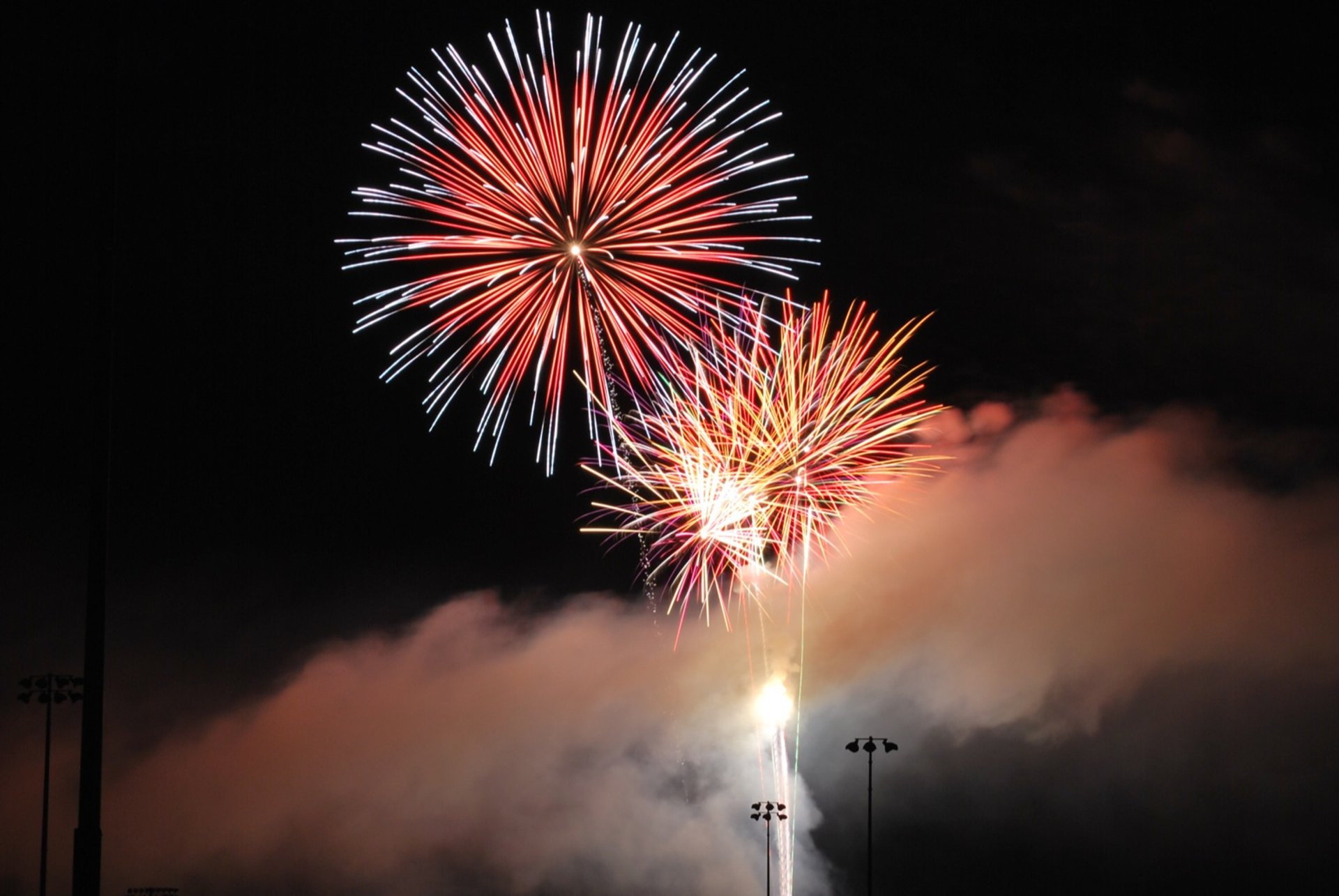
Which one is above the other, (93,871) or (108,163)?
(108,163)

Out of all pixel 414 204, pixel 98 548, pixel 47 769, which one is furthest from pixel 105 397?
pixel 47 769

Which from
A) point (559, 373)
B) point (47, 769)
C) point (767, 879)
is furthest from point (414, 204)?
point (767, 879)

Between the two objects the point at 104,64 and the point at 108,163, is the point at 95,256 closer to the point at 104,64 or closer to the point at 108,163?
the point at 108,163

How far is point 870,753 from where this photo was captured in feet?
128

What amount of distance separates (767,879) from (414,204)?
38.4 metres

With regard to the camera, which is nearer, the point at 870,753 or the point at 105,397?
the point at 105,397

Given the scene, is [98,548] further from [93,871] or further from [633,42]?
[633,42]

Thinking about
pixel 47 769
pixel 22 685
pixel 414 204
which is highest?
pixel 414 204

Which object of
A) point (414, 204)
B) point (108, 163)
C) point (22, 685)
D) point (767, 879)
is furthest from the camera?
point (767, 879)

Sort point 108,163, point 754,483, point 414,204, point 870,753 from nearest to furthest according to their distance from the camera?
point 108,163, point 414,204, point 754,483, point 870,753

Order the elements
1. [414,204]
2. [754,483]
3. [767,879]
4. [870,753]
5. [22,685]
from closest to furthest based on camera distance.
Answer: [414,204], [754,483], [870,753], [22,685], [767,879]

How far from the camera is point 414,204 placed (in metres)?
24.8

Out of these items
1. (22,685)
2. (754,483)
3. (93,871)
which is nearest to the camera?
(93,871)

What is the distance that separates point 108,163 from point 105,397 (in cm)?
113
